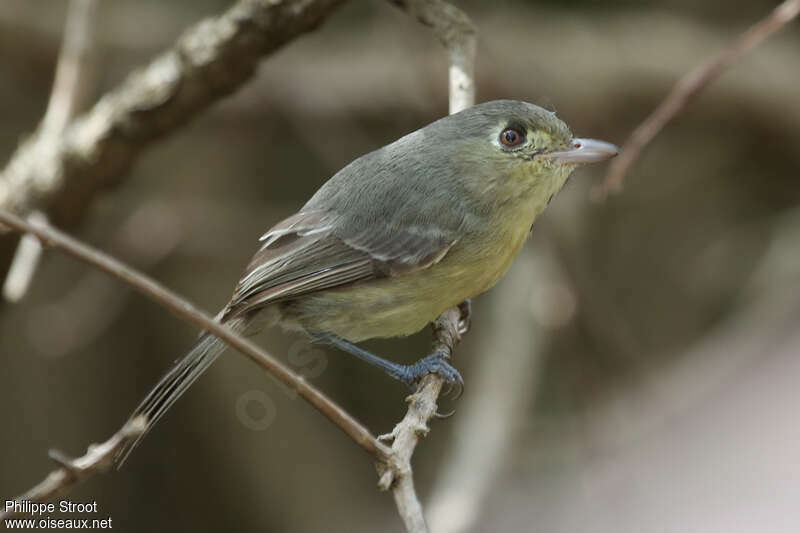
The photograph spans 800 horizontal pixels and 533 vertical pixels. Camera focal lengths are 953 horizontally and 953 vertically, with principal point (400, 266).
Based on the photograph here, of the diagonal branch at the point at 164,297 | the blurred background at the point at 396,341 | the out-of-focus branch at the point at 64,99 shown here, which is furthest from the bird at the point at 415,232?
the blurred background at the point at 396,341

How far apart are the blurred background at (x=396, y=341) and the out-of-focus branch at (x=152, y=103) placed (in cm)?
98

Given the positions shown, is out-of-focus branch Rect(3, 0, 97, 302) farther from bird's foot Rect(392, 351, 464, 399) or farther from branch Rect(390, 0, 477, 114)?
bird's foot Rect(392, 351, 464, 399)

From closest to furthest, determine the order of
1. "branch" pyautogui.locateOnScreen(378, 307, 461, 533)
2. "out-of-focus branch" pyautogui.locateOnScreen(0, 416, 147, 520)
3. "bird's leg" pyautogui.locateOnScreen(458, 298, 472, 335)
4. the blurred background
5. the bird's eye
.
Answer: "out-of-focus branch" pyautogui.locateOnScreen(0, 416, 147, 520), "branch" pyautogui.locateOnScreen(378, 307, 461, 533), the bird's eye, "bird's leg" pyautogui.locateOnScreen(458, 298, 472, 335), the blurred background

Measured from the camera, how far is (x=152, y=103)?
152 inches

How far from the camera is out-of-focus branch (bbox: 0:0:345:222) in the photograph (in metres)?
3.41

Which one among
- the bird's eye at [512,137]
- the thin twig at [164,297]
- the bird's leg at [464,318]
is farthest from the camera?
the bird's leg at [464,318]

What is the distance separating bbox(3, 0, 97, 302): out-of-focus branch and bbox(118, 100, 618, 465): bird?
50.1 inches

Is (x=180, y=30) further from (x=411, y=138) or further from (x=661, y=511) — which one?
(x=661, y=511)

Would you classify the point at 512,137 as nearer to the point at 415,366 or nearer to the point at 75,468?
the point at 415,366

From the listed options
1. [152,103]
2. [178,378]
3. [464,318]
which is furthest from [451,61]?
[178,378]

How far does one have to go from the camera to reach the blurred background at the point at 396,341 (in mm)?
5281

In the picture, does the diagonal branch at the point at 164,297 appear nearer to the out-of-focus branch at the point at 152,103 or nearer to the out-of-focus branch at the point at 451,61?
the out-of-focus branch at the point at 451,61

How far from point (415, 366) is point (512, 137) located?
90 centimetres

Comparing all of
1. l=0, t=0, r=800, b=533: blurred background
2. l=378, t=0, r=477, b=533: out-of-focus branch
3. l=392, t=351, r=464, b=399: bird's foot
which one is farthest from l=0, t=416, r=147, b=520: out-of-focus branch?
l=0, t=0, r=800, b=533: blurred background
